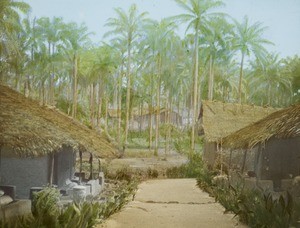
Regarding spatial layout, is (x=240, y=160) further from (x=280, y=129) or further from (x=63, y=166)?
(x=63, y=166)

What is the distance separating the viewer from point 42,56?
25.8 feet

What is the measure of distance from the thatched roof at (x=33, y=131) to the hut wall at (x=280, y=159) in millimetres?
4568

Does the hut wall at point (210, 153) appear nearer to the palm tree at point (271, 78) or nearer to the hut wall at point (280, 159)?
the palm tree at point (271, 78)

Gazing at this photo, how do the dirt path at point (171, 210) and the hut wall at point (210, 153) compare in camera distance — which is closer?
the dirt path at point (171, 210)

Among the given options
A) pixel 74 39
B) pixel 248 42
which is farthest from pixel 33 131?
pixel 248 42

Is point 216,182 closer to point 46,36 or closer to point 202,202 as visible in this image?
point 202,202

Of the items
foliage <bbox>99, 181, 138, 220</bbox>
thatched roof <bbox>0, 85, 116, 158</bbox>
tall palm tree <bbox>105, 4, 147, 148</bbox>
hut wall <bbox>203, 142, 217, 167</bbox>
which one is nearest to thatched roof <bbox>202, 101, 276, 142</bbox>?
hut wall <bbox>203, 142, 217, 167</bbox>

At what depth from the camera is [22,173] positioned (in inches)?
301

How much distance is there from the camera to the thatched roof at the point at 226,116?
15078 millimetres

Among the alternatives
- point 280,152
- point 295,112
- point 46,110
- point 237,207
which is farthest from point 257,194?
point 46,110

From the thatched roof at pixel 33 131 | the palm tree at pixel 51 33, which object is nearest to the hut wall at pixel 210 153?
the thatched roof at pixel 33 131

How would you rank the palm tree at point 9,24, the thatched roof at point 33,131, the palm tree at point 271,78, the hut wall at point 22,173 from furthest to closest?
the palm tree at point 271,78, the hut wall at point 22,173, the thatched roof at point 33,131, the palm tree at point 9,24

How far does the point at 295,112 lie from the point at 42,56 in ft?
16.3

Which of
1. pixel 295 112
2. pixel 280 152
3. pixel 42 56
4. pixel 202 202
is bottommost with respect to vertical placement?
pixel 202 202
